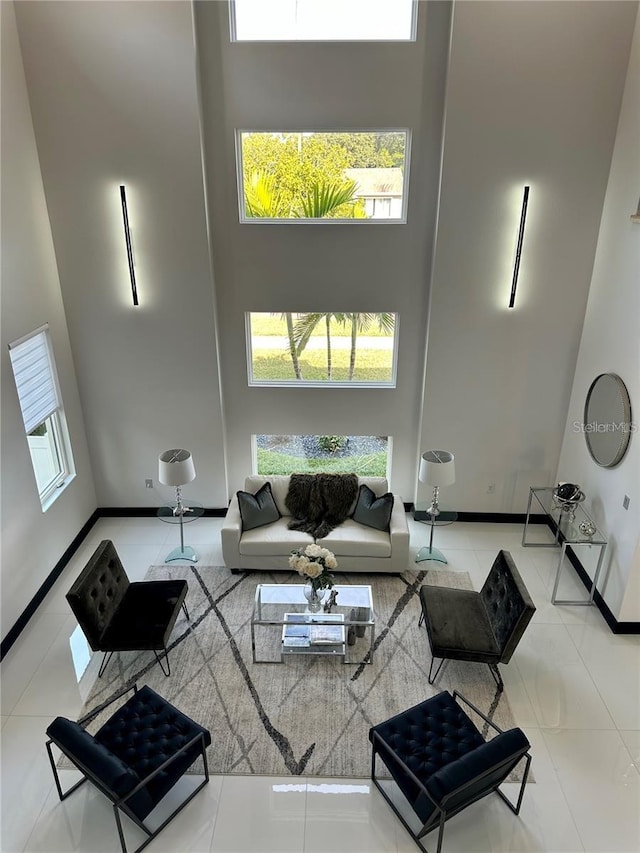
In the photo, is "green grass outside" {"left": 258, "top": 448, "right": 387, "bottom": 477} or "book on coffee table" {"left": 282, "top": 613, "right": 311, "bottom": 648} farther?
"green grass outside" {"left": 258, "top": 448, "right": 387, "bottom": 477}

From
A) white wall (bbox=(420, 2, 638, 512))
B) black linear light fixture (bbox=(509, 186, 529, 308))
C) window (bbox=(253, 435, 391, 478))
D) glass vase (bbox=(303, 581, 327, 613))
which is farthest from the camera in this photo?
window (bbox=(253, 435, 391, 478))

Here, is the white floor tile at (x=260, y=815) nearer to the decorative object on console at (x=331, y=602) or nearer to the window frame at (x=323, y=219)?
the decorative object on console at (x=331, y=602)

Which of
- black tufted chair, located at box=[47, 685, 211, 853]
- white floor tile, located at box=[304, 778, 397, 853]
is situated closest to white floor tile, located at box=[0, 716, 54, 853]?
black tufted chair, located at box=[47, 685, 211, 853]

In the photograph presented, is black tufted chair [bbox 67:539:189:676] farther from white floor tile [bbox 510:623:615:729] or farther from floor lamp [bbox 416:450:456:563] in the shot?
white floor tile [bbox 510:623:615:729]

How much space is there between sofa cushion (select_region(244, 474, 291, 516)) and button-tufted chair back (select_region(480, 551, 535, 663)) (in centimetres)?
242

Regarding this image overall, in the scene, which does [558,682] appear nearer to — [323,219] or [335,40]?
[323,219]

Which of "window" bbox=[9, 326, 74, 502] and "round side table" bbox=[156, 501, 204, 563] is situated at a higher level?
"window" bbox=[9, 326, 74, 502]

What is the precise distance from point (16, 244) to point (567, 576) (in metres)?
6.55

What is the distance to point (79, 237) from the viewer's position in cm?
636

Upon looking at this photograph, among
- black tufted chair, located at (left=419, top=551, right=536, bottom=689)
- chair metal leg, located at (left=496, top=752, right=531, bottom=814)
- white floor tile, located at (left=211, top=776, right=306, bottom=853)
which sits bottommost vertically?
white floor tile, located at (left=211, top=776, right=306, bottom=853)

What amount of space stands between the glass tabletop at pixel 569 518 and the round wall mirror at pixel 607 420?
0.62 meters

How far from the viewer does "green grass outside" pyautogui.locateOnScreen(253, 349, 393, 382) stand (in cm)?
708

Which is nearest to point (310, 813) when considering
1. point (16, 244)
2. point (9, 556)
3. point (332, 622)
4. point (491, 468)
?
point (332, 622)

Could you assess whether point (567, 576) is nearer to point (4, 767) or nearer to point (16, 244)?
point (4, 767)
